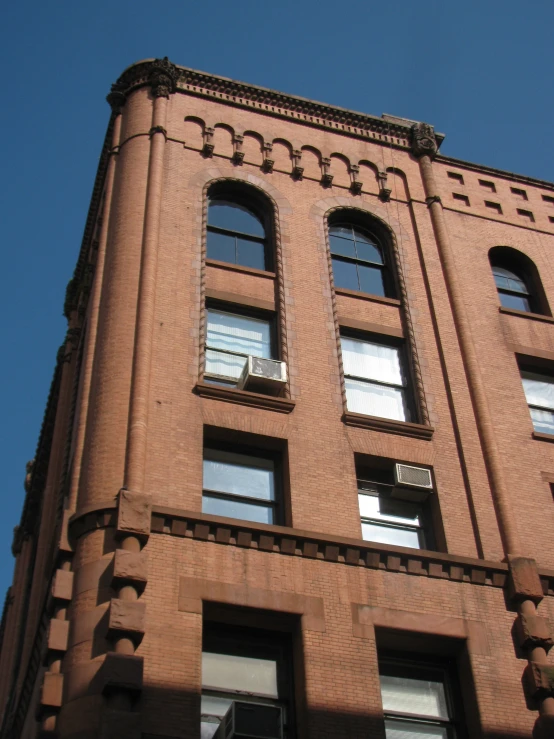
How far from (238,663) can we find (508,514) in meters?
5.57

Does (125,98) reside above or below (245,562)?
above

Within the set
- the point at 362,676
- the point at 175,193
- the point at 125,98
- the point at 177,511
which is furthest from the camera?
the point at 125,98

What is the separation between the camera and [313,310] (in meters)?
21.0

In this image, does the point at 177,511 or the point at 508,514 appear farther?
the point at 508,514

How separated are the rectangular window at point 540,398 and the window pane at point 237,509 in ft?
21.2

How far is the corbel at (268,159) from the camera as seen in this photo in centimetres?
2434

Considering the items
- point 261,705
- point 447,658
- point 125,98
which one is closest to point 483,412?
point 447,658

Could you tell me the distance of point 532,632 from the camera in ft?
53.0

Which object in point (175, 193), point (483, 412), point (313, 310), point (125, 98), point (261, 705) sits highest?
point (125, 98)

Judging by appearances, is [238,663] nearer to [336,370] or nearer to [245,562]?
[245,562]

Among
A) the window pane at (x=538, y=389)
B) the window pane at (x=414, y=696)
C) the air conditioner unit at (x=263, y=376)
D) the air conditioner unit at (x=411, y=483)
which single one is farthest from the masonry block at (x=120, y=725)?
the window pane at (x=538, y=389)

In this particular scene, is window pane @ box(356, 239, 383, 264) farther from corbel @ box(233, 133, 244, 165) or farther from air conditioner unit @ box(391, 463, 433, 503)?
air conditioner unit @ box(391, 463, 433, 503)

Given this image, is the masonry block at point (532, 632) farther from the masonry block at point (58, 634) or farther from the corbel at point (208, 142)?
the corbel at point (208, 142)

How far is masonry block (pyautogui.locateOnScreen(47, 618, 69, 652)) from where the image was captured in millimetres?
14484
